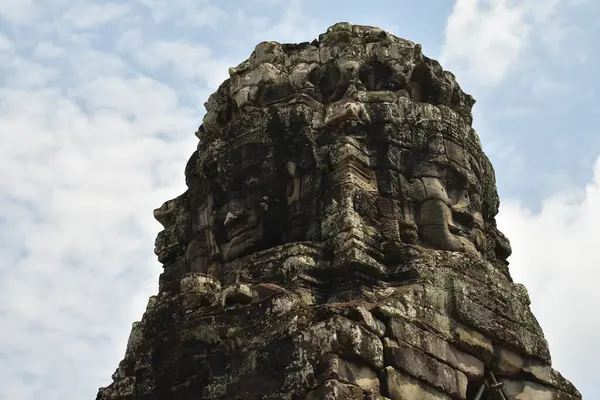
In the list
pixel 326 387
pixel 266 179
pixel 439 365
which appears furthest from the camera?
pixel 266 179

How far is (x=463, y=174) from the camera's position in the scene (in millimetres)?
13711

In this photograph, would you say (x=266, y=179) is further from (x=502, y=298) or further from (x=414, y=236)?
(x=502, y=298)

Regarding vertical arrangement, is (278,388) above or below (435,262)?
below

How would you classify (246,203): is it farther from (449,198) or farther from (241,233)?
(449,198)

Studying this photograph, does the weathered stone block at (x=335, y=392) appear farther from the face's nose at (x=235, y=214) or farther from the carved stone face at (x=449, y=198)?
the face's nose at (x=235, y=214)

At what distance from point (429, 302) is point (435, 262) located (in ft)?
2.07

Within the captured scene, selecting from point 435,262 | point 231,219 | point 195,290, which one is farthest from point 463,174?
point 195,290

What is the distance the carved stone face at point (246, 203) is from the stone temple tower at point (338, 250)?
0.02m

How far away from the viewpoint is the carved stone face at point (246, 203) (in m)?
13.2

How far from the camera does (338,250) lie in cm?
1212

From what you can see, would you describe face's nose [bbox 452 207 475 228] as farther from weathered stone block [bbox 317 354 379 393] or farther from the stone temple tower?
weathered stone block [bbox 317 354 379 393]

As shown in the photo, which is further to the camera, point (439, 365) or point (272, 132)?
point (272, 132)

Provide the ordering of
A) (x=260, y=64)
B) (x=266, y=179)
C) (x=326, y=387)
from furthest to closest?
(x=260, y=64) < (x=266, y=179) < (x=326, y=387)

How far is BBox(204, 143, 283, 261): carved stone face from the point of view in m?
13.2
